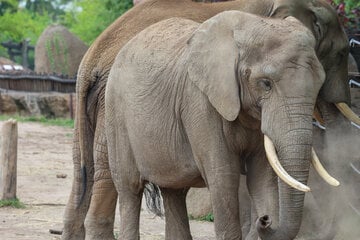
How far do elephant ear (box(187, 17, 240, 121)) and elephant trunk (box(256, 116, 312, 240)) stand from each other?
434 mm

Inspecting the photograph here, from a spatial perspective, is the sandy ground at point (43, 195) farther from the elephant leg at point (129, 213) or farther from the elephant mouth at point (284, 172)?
the elephant mouth at point (284, 172)

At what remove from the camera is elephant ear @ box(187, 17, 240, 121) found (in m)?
5.56

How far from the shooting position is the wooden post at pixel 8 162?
33.2ft

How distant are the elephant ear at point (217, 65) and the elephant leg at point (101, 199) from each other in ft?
5.09

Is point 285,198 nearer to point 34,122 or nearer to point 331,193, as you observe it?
point 331,193

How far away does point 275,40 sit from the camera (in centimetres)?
541

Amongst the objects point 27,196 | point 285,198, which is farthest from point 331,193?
point 27,196

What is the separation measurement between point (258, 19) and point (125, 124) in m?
1.41

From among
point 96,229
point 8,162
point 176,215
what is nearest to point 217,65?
point 176,215

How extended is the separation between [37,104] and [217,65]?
1724cm

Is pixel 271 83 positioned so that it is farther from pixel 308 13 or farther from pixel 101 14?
pixel 101 14

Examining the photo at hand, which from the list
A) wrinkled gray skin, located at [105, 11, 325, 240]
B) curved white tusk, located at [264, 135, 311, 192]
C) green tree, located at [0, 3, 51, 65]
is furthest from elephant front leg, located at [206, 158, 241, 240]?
green tree, located at [0, 3, 51, 65]

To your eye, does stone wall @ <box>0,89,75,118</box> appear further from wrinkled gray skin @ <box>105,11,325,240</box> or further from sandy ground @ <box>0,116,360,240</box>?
wrinkled gray skin @ <box>105,11,325,240</box>

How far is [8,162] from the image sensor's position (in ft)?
33.6
